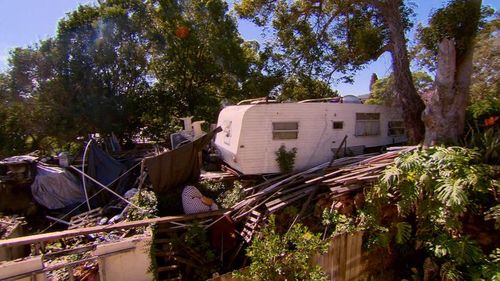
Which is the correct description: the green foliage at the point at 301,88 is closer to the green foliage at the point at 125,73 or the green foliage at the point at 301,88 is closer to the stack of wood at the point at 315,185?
the green foliage at the point at 125,73

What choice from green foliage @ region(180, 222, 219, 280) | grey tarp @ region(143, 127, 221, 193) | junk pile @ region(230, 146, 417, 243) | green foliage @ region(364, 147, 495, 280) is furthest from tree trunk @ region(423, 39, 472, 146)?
green foliage @ region(180, 222, 219, 280)

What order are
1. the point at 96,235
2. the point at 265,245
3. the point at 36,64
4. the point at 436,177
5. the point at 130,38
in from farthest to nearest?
the point at 130,38 → the point at 36,64 → the point at 96,235 → the point at 436,177 → the point at 265,245

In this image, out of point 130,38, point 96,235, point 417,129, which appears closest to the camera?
point 96,235

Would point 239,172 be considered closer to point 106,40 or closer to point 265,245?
point 265,245

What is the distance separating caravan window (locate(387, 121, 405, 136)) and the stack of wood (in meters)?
3.52

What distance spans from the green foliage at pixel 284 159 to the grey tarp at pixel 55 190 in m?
7.80

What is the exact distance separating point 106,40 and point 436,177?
733 inches

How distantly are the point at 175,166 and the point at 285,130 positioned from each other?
13.2ft

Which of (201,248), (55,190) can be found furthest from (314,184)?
(55,190)

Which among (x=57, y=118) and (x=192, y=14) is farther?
(x=192, y=14)

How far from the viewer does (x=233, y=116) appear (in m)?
11.1

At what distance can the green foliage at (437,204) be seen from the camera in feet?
17.4

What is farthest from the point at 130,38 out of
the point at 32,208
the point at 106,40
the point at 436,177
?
the point at 436,177

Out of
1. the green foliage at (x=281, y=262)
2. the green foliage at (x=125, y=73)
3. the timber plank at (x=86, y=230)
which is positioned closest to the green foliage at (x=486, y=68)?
the green foliage at (x=281, y=262)
